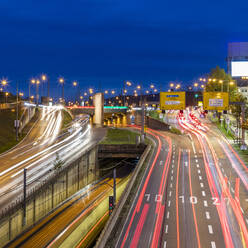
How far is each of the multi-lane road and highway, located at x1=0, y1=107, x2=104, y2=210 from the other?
1397cm

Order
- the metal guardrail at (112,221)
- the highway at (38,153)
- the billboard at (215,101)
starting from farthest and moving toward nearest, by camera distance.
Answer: the billboard at (215,101), the highway at (38,153), the metal guardrail at (112,221)

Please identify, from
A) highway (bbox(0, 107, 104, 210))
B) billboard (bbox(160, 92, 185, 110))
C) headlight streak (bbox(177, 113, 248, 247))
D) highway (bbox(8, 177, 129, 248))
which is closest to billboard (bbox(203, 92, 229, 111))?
billboard (bbox(160, 92, 185, 110))

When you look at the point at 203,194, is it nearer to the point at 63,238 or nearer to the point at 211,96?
the point at 63,238

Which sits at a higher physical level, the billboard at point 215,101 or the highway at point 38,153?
the billboard at point 215,101

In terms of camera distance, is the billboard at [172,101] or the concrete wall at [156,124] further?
the concrete wall at [156,124]

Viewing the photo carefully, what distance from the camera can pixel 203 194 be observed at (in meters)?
29.3

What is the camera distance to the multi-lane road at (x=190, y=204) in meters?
19.9

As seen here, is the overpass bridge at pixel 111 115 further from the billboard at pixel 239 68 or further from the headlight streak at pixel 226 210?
the headlight streak at pixel 226 210

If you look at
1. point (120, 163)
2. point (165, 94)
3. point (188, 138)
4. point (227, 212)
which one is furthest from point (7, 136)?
point (227, 212)

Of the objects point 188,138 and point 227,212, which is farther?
Answer: point 188,138

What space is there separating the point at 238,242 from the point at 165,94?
30.5 meters

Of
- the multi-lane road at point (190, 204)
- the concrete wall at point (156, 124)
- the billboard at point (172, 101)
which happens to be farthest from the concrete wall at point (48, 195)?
the concrete wall at point (156, 124)

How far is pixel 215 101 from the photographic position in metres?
47.6

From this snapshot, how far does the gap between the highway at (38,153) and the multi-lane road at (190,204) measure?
14.0 meters
